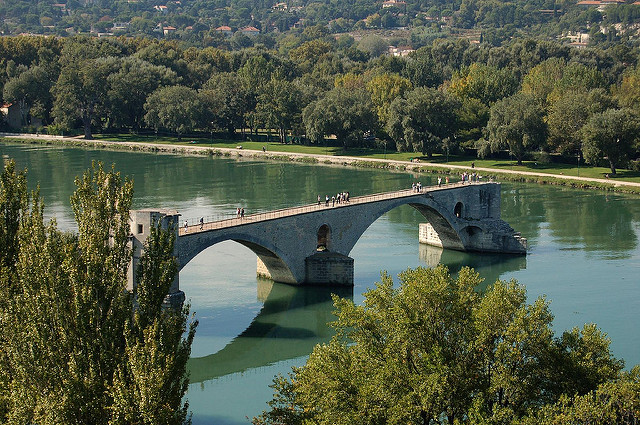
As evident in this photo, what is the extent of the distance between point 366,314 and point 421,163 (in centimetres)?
6560

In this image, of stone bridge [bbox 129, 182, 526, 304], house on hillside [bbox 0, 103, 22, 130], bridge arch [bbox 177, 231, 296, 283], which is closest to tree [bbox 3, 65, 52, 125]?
house on hillside [bbox 0, 103, 22, 130]

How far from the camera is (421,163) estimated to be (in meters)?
→ 90.6

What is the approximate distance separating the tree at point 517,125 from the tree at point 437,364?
60806 millimetres

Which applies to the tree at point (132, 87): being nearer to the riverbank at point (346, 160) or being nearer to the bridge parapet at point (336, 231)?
the riverbank at point (346, 160)

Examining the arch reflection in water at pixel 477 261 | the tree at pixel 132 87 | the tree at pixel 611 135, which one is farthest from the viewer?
the tree at pixel 132 87

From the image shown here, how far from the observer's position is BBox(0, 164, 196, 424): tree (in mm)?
20484

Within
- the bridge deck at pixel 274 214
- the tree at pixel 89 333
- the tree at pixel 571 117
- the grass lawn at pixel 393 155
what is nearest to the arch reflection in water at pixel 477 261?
the bridge deck at pixel 274 214

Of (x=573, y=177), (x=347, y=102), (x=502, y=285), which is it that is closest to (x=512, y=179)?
(x=573, y=177)

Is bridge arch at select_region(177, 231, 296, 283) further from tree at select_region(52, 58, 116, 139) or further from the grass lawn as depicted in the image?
tree at select_region(52, 58, 116, 139)

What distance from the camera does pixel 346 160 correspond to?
94562mm

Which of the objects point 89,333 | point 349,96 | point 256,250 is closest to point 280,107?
point 349,96

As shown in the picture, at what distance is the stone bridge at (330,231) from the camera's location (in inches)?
1593

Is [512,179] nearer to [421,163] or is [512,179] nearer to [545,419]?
[421,163]

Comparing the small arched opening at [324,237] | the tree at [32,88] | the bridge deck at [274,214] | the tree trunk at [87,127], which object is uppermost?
the tree at [32,88]
